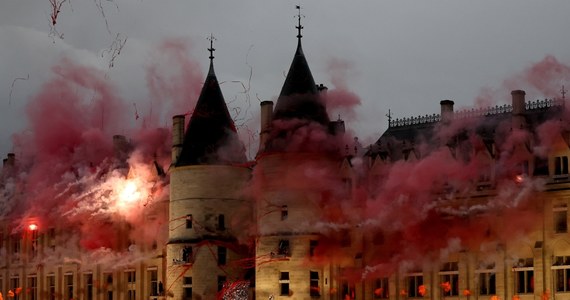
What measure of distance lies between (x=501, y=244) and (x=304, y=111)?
15.4 meters

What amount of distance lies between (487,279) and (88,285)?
120 feet

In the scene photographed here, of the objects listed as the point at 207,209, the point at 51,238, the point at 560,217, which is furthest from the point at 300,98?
the point at 51,238

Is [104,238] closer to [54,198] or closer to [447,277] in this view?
[54,198]

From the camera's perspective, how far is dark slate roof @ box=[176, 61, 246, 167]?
284ft

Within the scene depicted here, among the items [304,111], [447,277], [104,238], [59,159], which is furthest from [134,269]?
[447,277]

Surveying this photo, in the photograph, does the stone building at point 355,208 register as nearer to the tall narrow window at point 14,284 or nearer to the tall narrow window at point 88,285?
the tall narrow window at point 88,285

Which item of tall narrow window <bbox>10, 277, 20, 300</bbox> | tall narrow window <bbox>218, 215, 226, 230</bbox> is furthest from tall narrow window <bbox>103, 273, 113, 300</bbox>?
tall narrow window <bbox>218, 215, 226, 230</bbox>

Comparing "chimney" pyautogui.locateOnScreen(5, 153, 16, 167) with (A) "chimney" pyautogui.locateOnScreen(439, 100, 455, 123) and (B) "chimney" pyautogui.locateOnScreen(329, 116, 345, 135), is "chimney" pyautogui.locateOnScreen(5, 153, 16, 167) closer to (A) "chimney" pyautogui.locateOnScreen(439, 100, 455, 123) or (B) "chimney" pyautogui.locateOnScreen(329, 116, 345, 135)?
(B) "chimney" pyautogui.locateOnScreen(329, 116, 345, 135)

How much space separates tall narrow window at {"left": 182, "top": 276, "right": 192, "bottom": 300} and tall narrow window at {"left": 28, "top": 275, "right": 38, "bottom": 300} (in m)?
22.1

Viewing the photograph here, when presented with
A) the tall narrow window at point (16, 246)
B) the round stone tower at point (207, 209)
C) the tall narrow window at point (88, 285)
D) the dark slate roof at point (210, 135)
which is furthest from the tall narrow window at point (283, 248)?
the tall narrow window at point (16, 246)

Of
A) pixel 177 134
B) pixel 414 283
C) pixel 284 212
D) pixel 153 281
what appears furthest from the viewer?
pixel 153 281

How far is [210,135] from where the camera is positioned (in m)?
87.1

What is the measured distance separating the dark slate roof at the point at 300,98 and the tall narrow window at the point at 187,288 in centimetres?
1222

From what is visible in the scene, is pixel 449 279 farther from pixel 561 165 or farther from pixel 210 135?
pixel 210 135
